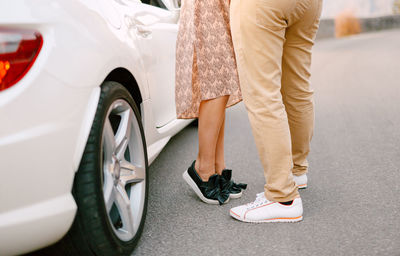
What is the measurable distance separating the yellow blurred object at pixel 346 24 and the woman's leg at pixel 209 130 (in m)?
24.9


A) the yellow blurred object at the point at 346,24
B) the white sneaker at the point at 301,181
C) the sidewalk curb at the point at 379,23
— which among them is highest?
the white sneaker at the point at 301,181

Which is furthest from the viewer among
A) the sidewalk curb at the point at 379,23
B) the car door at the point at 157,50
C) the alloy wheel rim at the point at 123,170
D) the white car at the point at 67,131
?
the sidewalk curb at the point at 379,23

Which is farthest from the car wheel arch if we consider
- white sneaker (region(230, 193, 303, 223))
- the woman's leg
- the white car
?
white sneaker (region(230, 193, 303, 223))

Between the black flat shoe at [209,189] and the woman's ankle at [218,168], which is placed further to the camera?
the woman's ankle at [218,168]

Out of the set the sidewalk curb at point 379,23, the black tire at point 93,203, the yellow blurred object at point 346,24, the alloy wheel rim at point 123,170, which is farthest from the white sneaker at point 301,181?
the sidewalk curb at point 379,23

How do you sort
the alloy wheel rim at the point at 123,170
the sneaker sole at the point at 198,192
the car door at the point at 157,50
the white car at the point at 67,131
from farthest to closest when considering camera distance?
the sneaker sole at the point at 198,192
the car door at the point at 157,50
the alloy wheel rim at the point at 123,170
the white car at the point at 67,131

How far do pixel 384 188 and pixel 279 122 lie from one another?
3.11ft

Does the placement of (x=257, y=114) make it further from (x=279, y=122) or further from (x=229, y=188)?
(x=229, y=188)

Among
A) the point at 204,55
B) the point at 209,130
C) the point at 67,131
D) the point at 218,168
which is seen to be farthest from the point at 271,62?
the point at 67,131

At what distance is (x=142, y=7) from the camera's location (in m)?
2.79

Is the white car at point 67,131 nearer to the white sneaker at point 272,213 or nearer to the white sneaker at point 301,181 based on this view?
the white sneaker at point 272,213

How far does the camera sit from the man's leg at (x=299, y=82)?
2443 mm

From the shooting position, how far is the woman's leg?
102 inches

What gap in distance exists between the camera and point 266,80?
89.0 inches
